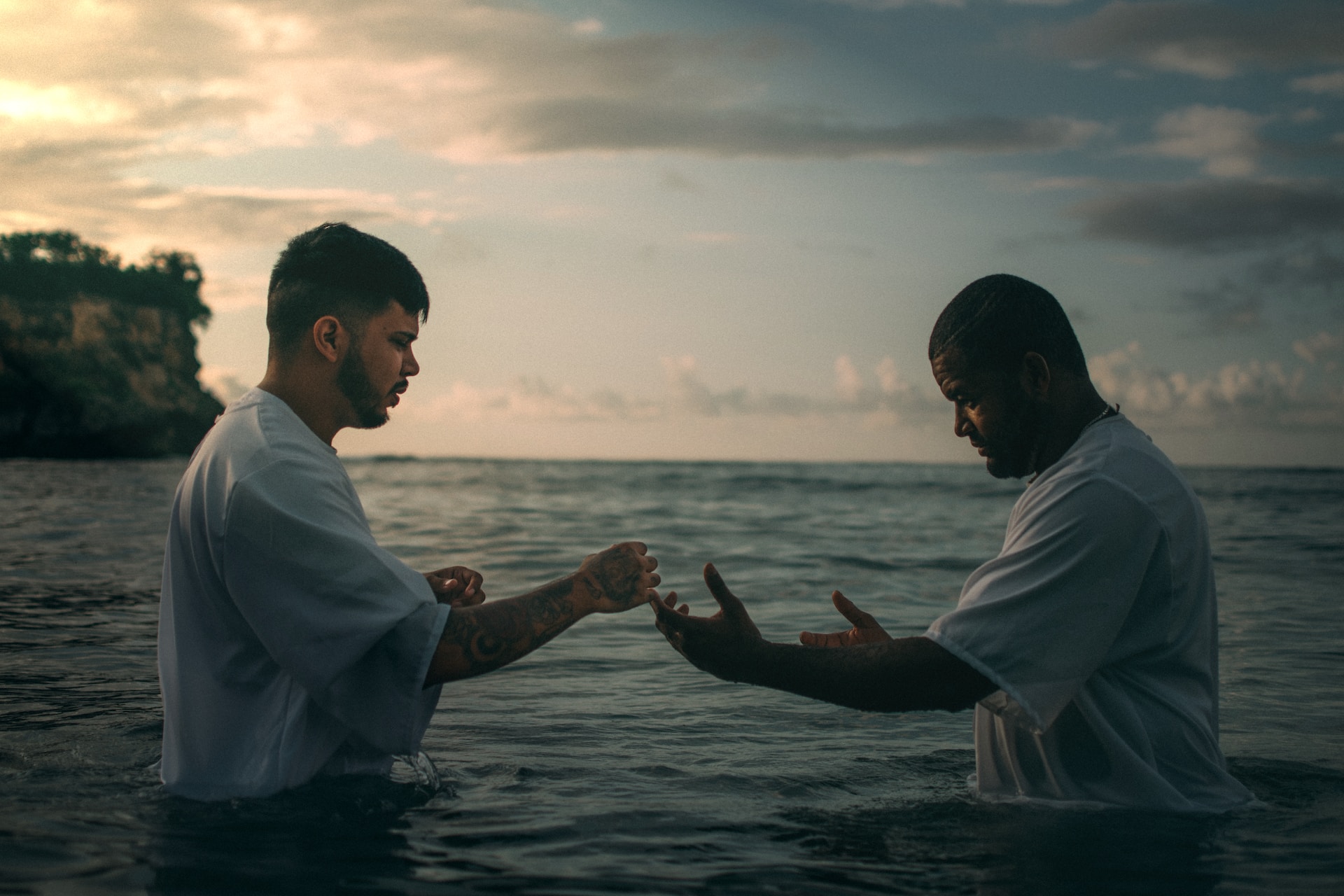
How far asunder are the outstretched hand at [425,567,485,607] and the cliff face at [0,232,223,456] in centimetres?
6255

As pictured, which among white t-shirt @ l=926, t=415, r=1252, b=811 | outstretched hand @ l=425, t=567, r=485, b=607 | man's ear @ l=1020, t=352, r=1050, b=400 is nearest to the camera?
white t-shirt @ l=926, t=415, r=1252, b=811

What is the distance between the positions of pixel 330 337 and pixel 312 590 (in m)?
0.90

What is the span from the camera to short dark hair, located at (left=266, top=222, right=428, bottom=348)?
124 inches

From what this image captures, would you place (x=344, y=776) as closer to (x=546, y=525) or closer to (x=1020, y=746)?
(x=1020, y=746)

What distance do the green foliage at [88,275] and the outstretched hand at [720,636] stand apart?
239ft

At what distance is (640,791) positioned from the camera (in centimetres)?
392

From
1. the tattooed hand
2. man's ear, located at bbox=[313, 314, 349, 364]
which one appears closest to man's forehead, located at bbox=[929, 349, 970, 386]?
the tattooed hand

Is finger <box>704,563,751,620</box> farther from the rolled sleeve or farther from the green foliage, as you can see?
the green foliage

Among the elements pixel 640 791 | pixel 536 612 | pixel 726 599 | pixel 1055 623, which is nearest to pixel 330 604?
pixel 536 612

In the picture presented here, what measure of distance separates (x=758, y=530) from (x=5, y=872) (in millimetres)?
16436

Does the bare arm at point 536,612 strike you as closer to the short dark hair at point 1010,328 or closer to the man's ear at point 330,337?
the man's ear at point 330,337

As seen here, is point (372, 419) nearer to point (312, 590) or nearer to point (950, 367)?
point (312, 590)

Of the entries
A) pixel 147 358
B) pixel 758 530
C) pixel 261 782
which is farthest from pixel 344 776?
pixel 147 358

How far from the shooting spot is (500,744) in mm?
4723
